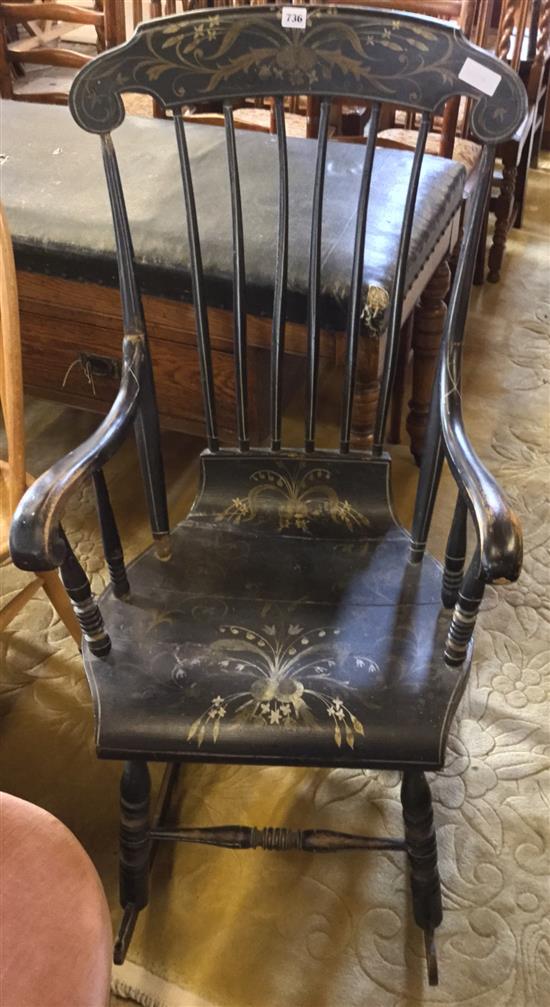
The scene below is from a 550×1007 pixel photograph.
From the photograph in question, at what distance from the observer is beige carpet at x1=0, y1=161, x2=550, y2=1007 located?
1.08 metres

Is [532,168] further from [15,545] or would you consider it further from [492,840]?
[15,545]

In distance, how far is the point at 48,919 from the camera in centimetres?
67

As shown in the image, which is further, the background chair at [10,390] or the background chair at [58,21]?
the background chair at [58,21]

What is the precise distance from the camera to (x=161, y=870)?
1.20 meters

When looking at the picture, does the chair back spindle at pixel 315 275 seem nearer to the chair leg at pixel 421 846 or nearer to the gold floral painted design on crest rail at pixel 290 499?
the gold floral painted design on crest rail at pixel 290 499

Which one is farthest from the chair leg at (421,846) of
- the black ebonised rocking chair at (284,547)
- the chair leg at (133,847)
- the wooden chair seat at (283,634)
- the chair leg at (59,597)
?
the chair leg at (59,597)

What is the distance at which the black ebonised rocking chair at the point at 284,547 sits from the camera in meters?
0.86

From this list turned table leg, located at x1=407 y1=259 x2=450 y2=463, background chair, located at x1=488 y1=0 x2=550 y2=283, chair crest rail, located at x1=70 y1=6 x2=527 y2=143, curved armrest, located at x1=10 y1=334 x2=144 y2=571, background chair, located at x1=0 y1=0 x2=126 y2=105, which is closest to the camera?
curved armrest, located at x1=10 y1=334 x2=144 y2=571

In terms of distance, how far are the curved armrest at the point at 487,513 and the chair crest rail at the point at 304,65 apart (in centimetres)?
35

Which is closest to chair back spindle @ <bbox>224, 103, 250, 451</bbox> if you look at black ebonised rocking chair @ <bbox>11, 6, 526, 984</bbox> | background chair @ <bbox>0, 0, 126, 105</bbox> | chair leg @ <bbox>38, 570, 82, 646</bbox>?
black ebonised rocking chair @ <bbox>11, 6, 526, 984</bbox>

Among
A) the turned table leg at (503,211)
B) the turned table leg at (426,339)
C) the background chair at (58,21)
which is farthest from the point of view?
the turned table leg at (503,211)

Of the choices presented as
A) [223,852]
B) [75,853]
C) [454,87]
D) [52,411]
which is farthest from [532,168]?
[75,853]

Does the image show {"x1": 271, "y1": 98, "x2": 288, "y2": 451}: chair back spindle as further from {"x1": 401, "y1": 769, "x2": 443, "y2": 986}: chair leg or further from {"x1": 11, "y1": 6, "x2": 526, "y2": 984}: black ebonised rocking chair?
{"x1": 401, "y1": 769, "x2": 443, "y2": 986}: chair leg

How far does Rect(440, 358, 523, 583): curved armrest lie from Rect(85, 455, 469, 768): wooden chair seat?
0.20 meters
